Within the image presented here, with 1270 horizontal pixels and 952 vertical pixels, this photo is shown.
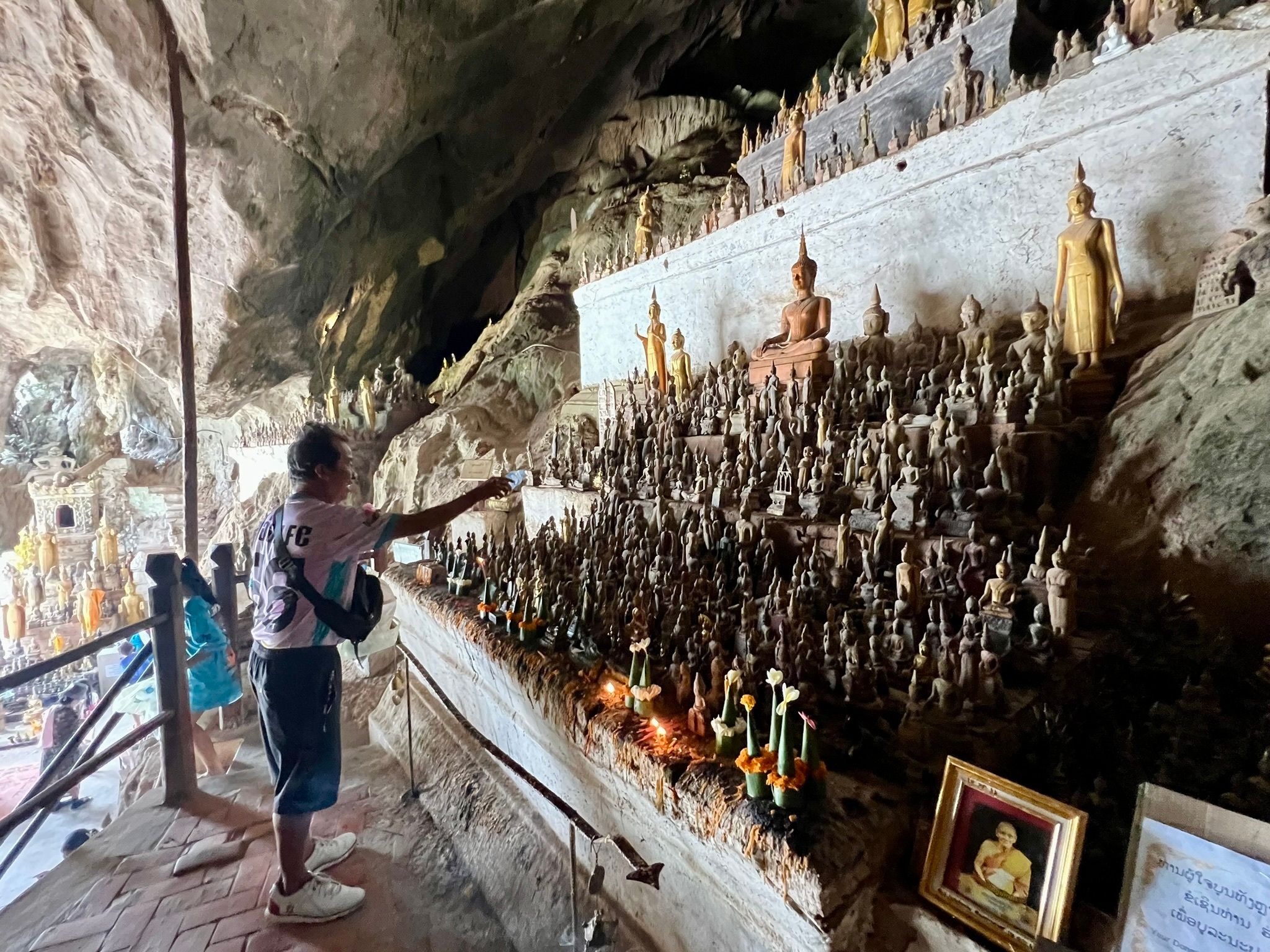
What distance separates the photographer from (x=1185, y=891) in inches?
54.7

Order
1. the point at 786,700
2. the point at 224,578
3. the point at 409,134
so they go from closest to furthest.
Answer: the point at 786,700 → the point at 224,578 → the point at 409,134

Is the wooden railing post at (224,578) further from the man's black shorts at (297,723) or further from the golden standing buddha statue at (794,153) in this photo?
the golden standing buddha statue at (794,153)

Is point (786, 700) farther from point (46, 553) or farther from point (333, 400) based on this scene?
point (46, 553)

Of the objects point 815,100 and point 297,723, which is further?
point 815,100

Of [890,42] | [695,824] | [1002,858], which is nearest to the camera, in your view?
[1002,858]

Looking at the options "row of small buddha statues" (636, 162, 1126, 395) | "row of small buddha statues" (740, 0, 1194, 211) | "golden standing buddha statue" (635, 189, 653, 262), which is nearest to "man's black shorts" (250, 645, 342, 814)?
"row of small buddha statues" (636, 162, 1126, 395)

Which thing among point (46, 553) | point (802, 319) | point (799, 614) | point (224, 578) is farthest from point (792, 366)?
point (46, 553)

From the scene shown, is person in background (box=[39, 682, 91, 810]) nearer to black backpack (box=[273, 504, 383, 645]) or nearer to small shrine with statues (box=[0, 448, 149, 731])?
small shrine with statues (box=[0, 448, 149, 731])

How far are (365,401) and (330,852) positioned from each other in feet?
57.4

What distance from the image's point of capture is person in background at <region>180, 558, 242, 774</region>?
4.80 metres

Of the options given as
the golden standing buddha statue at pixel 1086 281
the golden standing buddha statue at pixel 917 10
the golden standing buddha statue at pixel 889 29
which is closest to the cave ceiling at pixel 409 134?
the golden standing buddha statue at pixel 889 29

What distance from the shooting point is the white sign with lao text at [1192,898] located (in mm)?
1268

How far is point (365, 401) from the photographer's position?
18.8 metres

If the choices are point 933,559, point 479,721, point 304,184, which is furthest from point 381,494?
point 933,559
